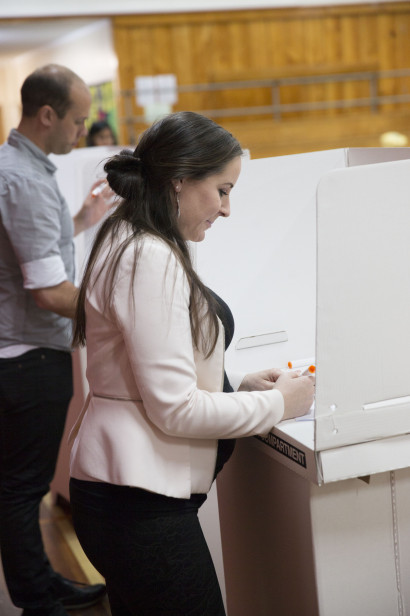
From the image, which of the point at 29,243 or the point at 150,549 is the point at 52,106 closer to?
the point at 29,243

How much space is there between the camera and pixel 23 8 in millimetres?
8047

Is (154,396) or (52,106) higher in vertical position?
(52,106)

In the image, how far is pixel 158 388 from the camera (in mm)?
1023

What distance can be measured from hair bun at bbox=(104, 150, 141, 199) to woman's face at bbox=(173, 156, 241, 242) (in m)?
0.06

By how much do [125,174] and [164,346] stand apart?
0.28m

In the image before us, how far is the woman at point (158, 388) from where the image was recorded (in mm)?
1028

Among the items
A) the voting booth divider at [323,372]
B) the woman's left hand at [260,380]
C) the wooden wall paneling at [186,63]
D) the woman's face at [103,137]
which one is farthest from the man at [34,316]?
the wooden wall paneling at [186,63]

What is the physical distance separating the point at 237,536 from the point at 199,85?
769cm

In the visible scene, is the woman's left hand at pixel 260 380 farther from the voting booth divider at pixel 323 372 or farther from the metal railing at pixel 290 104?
the metal railing at pixel 290 104

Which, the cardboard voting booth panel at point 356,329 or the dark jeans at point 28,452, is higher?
the cardboard voting booth panel at point 356,329

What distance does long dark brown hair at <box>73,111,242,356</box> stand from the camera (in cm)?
108

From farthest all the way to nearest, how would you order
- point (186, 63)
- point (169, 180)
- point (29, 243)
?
point (186, 63), point (29, 243), point (169, 180)

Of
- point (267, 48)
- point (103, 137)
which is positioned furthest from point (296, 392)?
point (267, 48)

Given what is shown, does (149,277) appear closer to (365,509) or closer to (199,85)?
(365,509)
